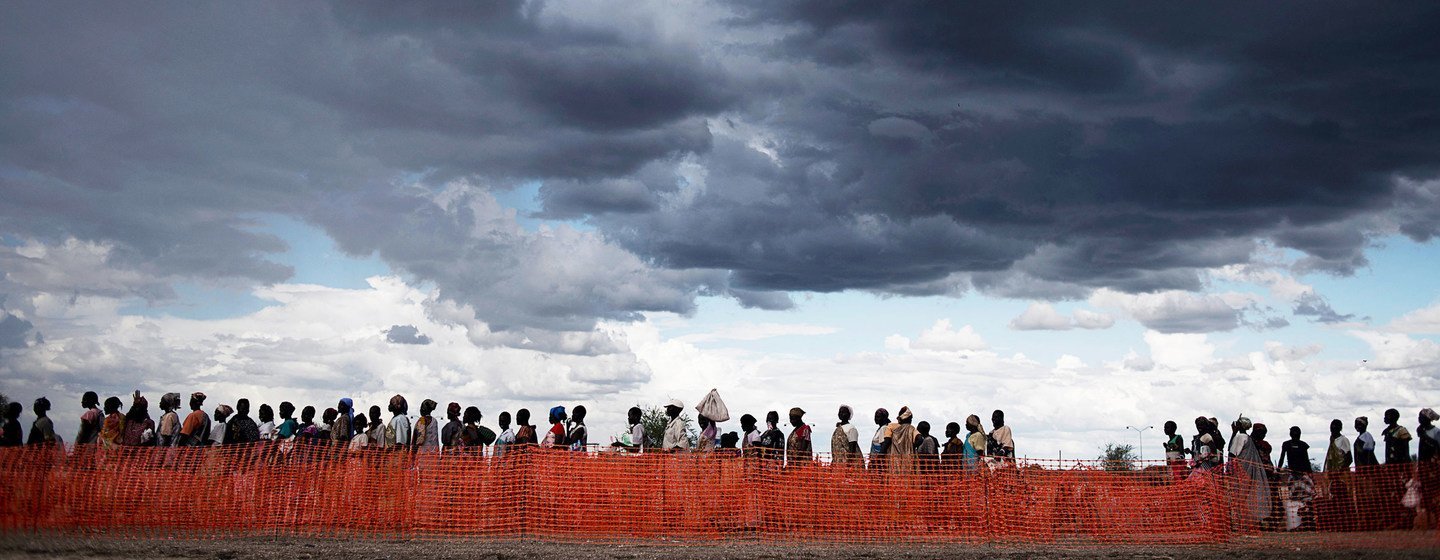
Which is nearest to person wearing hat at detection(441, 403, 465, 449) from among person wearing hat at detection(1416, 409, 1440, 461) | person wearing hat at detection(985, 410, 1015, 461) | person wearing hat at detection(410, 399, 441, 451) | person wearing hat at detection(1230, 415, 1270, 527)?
person wearing hat at detection(410, 399, 441, 451)

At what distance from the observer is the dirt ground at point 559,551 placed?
12883 millimetres

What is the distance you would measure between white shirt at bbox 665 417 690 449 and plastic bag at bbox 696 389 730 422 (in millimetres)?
368

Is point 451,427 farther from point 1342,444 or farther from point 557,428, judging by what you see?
point 1342,444

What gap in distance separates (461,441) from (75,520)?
4.93 meters

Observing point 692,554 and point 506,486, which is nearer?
point 692,554

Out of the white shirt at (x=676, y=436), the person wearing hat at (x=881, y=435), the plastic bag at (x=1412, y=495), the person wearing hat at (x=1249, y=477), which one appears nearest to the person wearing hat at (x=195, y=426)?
the white shirt at (x=676, y=436)

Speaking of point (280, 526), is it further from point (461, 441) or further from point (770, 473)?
point (770, 473)

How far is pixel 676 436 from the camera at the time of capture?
1709 cm

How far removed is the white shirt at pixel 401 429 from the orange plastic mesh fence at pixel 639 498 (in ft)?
2.54

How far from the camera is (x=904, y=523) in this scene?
15.8 metres

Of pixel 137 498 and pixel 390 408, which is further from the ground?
pixel 390 408

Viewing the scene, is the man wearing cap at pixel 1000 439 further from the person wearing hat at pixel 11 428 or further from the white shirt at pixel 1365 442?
the person wearing hat at pixel 11 428

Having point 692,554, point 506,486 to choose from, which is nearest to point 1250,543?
point 692,554

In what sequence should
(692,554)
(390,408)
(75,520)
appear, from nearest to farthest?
(692,554)
(75,520)
(390,408)
